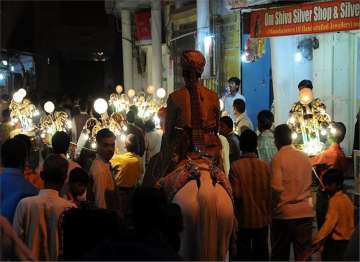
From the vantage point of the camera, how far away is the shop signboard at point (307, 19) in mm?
10203

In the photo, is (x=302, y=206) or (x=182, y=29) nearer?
(x=302, y=206)

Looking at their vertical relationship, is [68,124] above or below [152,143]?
above

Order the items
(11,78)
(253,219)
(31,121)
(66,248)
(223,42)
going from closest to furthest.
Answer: (66,248), (253,219), (31,121), (223,42), (11,78)

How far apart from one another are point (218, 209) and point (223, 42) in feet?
43.0

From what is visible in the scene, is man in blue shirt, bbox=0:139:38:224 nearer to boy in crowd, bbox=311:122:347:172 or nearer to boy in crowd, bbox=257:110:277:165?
boy in crowd, bbox=257:110:277:165

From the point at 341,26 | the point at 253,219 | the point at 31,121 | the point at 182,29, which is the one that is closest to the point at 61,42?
the point at 182,29

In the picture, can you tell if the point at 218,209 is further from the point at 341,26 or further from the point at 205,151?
the point at 341,26

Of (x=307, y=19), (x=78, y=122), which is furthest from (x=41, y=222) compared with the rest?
(x=307, y=19)

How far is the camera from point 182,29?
21250 mm

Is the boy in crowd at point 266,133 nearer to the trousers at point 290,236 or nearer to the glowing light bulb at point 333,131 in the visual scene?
the glowing light bulb at point 333,131

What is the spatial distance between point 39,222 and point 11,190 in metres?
0.55

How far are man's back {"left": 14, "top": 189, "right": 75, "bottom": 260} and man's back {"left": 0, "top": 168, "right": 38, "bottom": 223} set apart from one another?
24 centimetres

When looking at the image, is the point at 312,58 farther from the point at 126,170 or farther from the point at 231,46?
the point at 126,170

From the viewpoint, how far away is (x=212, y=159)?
5.46m
